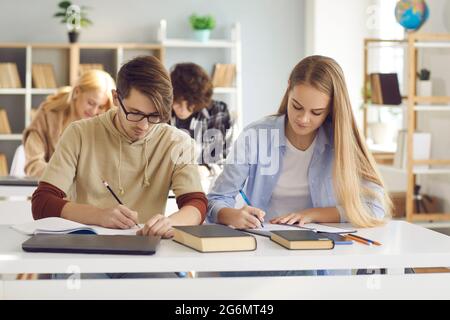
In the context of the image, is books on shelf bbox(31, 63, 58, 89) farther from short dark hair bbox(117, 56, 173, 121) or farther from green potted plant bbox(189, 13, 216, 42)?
short dark hair bbox(117, 56, 173, 121)

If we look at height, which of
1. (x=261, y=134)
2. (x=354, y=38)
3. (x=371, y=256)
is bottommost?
(x=371, y=256)

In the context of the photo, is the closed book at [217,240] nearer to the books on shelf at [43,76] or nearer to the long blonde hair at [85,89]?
the long blonde hair at [85,89]

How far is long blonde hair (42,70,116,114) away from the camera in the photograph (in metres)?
3.92

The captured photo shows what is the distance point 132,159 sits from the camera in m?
2.42

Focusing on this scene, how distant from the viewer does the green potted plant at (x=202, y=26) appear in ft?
22.1

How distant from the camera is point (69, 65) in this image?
265 inches

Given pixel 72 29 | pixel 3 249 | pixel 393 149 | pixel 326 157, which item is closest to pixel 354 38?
pixel 393 149

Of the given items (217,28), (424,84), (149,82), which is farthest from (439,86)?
(149,82)

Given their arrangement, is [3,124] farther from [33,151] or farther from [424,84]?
[424,84]

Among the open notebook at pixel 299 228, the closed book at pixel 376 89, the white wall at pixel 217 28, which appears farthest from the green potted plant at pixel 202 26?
the open notebook at pixel 299 228

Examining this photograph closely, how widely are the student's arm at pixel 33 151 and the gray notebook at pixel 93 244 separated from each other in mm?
2081

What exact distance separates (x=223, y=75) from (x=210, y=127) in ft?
7.71

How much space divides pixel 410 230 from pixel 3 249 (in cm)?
106
